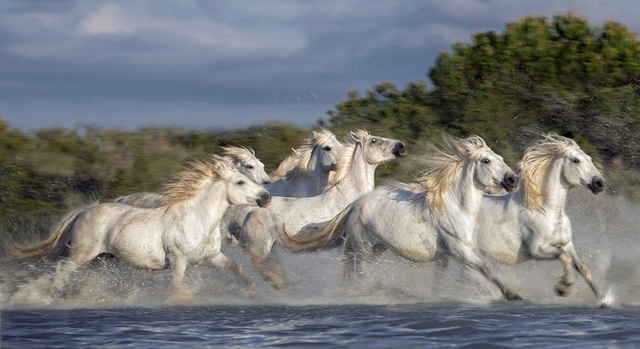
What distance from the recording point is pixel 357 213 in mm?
10711

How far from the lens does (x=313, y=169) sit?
13039mm

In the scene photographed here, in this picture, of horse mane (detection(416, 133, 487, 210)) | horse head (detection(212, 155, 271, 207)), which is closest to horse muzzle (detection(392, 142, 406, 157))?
horse mane (detection(416, 133, 487, 210))

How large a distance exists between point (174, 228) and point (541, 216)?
315 cm

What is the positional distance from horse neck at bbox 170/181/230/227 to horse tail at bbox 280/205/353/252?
862 millimetres

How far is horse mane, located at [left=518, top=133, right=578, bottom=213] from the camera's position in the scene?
34.4ft

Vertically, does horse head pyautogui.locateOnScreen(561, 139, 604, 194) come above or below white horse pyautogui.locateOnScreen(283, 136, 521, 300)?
above

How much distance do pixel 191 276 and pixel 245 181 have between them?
4.01 feet

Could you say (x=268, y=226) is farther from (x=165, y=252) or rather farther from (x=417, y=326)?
(x=417, y=326)

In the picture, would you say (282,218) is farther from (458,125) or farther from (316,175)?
(458,125)

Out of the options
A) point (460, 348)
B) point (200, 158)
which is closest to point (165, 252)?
point (460, 348)

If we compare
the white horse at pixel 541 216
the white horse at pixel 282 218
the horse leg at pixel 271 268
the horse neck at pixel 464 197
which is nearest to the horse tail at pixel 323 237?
the white horse at pixel 282 218

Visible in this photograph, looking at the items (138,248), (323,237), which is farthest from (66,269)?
(323,237)

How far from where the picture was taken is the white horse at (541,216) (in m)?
10.4

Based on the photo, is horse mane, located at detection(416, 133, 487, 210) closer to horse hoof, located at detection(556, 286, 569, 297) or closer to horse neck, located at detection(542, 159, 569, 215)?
horse neck, located at detection(542, 159, 569, 215)
